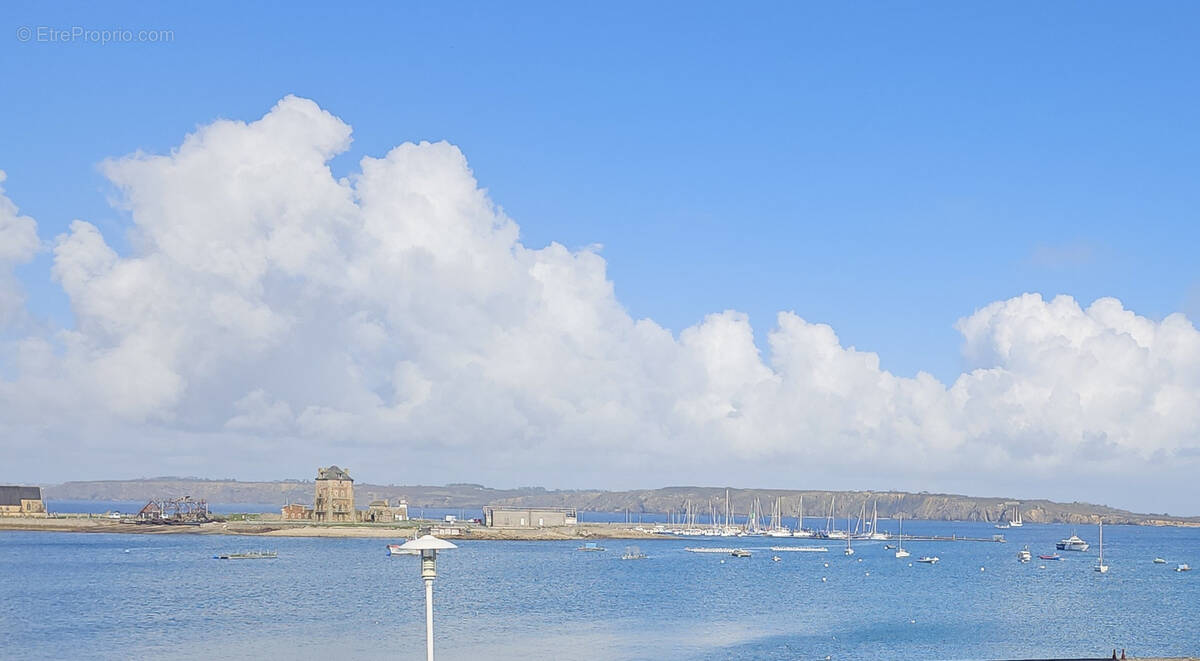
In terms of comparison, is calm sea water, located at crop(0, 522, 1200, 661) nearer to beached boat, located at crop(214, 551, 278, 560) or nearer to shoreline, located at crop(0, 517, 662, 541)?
beached boat, located at crop(214, 551, 278, 560)

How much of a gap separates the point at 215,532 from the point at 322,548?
40.5 m

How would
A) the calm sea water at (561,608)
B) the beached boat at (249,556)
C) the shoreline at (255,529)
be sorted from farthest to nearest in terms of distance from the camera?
the shoreline at (255,529) → the beached boat at (249,556) → the calm sea water at (561,608)

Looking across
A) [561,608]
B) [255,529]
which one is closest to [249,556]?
[255,529]

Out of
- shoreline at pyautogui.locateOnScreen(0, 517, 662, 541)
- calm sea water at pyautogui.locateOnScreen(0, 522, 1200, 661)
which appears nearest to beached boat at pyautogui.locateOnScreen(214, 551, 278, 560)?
calm sea water at pyautogui.locateOnScreen(0, 522, 1200, 661)

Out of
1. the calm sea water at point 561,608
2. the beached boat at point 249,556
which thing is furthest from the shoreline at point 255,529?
the beached boat at point 249,556

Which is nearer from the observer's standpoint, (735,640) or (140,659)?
(140,659)

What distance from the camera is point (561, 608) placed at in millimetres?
86938

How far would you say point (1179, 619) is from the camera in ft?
296

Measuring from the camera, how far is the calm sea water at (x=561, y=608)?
215 ft

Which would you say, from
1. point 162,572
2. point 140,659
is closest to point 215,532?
point 162,572

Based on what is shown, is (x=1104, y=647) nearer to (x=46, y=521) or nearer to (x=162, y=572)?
(x=162, y=572)

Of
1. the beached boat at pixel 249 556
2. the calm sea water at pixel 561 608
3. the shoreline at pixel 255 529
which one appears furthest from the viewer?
the shoreline at pixel 255 529

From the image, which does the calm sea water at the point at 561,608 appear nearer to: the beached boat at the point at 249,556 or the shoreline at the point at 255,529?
the beached boat at the point at 249,556

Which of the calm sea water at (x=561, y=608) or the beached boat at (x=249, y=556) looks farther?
the beached boat at (x=249, y=556)
